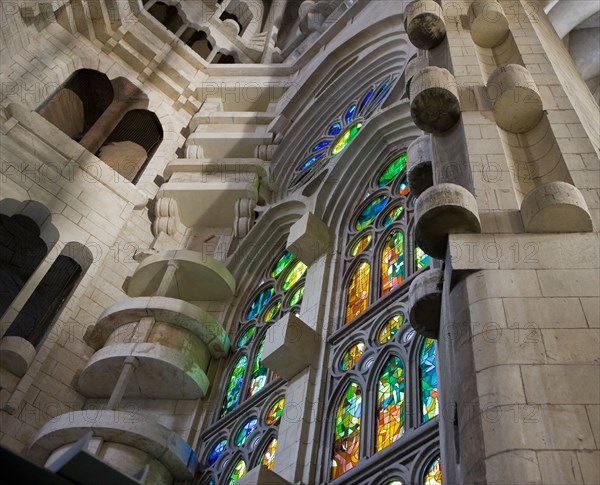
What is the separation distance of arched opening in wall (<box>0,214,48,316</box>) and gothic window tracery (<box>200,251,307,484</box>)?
15.7 ft

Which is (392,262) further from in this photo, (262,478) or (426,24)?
(262,478)

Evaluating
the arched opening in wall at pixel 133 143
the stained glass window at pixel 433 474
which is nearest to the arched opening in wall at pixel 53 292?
the arched opening in wall at pixel 133 143

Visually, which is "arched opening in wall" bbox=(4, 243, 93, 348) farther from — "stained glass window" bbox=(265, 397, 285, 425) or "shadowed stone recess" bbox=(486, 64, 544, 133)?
"shadowed stone recess" bbox=(486, 64, 544, 133)

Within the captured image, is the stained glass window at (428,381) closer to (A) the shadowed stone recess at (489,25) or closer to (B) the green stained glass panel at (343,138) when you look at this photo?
(A) the shadowed stone recess at (489,25)

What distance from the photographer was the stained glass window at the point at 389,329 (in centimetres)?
707

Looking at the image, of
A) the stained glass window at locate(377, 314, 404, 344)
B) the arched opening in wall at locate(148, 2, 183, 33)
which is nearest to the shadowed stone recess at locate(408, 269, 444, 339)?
the stained glass window at locate(377, 314, 404, 344)

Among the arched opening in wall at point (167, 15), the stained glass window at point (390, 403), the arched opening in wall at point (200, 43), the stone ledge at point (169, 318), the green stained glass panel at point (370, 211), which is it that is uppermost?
the arched opening in wall at point (167, 15)

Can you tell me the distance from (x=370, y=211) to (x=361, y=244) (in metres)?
0.66

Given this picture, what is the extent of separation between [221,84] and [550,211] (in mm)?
12530

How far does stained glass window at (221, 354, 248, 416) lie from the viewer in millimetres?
8781

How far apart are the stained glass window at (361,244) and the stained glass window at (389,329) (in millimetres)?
1697

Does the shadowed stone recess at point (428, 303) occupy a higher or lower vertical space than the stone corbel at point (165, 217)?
lower

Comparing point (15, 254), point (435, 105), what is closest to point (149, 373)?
point (435, 105)

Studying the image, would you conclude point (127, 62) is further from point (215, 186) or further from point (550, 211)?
point (550, 211)
